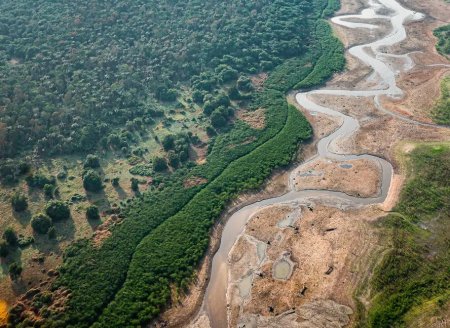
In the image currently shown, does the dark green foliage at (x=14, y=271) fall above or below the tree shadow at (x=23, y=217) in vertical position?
below

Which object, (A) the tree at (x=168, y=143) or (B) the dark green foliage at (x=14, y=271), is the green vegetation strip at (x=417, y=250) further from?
(B) the dark green foliage at (x=14, y=271)

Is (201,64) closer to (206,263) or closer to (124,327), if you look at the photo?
(206,263)

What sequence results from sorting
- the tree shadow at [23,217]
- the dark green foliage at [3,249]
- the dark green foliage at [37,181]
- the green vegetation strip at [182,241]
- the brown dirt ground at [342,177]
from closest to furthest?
1. the green vegetation strip at [182,241]
2. the dark green foliage at [3,249]
3. the tree shadow at [23,217]
4. the dark green foliage at [37,181]
5. the brown dirt ground at [342,177]

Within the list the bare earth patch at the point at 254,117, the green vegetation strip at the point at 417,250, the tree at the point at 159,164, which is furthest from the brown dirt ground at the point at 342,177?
the tree at the point at 159,164

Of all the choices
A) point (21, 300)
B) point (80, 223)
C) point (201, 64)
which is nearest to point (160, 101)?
point (201, 64)

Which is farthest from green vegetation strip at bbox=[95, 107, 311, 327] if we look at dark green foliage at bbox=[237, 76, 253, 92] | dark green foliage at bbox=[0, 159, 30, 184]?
dark green foliage at bbox=[0, 159, 30, 184]

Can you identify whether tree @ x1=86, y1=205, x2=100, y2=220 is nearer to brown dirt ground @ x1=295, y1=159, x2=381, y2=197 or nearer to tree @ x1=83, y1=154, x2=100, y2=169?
tree @ x1=83, y1=154, x2=100, y2=169

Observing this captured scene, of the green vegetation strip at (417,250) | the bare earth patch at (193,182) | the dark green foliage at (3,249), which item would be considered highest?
the dark green foliage at (3,249)
